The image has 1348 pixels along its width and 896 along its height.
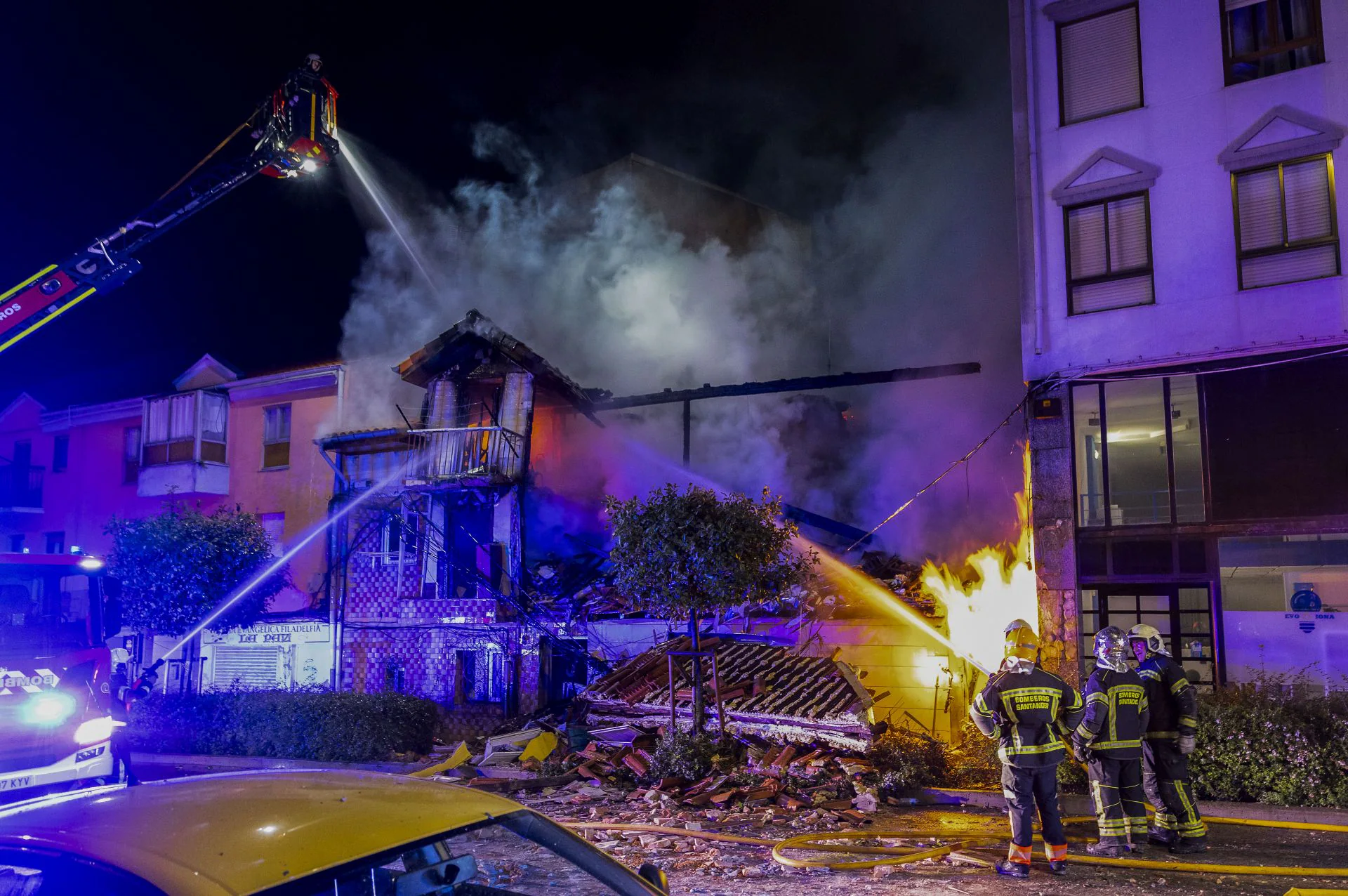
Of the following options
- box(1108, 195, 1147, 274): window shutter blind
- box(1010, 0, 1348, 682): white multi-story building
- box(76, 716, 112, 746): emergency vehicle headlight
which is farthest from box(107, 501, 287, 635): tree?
box(1108, 195, 1147, 274): window shutter blind

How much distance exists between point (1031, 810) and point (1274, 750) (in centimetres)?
395

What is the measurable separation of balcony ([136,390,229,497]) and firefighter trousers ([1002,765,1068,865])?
75.7 feet

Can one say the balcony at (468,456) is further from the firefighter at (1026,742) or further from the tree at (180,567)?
the firefighter at (1026,742)

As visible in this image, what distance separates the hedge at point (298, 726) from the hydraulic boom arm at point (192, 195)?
7070 mm

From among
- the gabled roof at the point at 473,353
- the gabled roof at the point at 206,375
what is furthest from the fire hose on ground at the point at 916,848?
the gabled roof at the point at 206,375

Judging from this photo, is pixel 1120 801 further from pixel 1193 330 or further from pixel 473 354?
pixel 473 354

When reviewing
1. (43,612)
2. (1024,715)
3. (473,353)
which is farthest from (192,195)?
(1024,715)

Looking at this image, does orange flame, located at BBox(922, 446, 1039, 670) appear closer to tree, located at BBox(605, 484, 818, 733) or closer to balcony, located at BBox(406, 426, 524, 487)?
tree, located at BBox(605, 484, 818, 733)

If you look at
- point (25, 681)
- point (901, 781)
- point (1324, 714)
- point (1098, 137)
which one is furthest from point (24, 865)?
point (1098, 137)

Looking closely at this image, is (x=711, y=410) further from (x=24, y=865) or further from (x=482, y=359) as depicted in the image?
(x=24, y=865)

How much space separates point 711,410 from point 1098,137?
11.1 metres

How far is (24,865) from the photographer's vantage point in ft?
10.1

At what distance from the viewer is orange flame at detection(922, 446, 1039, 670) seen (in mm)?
13836

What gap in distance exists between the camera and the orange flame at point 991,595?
45.4 feet
